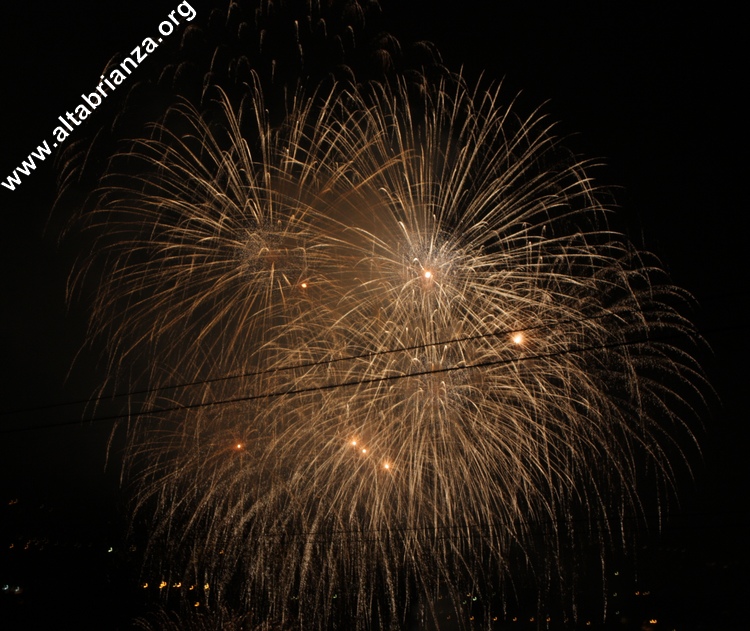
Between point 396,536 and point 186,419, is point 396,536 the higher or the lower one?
the lower one

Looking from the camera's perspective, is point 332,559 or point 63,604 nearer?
point 332,559

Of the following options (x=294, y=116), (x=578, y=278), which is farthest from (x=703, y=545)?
(x=294, y=116)

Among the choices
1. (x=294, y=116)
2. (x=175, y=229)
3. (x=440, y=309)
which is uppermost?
(x=294, y=116)

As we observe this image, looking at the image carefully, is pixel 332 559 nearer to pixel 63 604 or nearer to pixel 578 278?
Result: pixel 578 278

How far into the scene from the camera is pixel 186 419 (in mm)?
13312

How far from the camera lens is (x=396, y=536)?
13.4 metres

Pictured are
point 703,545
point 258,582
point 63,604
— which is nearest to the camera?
point 63,604

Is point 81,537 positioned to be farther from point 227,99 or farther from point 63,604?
point 227,99

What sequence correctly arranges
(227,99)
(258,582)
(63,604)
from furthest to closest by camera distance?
(258,582), (63,604), (227,99)

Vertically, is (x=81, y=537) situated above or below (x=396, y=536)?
above

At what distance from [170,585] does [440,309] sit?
18121 mm

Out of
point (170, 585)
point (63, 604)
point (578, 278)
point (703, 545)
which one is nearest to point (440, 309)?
point (578, 278)

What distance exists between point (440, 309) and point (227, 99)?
5.31 m

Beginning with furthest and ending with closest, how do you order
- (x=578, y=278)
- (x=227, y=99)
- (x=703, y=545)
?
(x=703, y=545)
(x=227, y=99)
(x=578, y=278)
